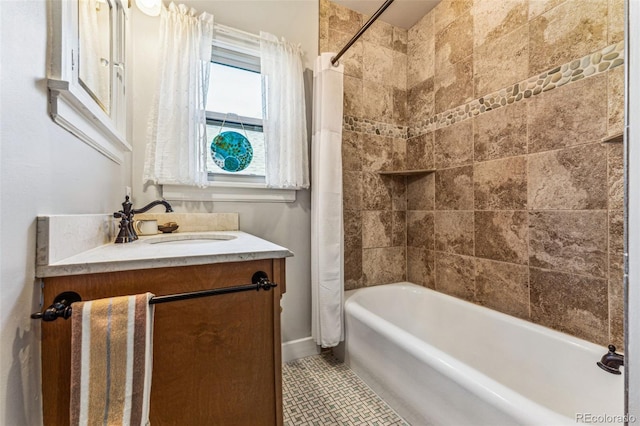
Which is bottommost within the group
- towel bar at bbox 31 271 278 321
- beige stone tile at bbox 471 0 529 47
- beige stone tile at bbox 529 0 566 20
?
towel bar at bbox 31 271 278 321

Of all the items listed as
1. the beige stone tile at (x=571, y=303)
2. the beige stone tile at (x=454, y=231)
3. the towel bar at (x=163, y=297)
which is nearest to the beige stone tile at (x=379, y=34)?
the beige stone tile at (x=454, y=231)

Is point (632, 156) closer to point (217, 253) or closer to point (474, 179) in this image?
point (217, 253)

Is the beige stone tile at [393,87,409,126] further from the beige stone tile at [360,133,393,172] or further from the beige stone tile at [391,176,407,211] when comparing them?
the beige stone tile at [391,176,407,211]

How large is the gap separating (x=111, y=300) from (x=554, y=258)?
1.82 m

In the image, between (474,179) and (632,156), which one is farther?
(474,179)

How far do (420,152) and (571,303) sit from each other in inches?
51.9

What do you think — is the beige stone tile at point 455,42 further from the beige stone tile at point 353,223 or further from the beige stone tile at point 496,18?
the beige stone tile at point 353,223

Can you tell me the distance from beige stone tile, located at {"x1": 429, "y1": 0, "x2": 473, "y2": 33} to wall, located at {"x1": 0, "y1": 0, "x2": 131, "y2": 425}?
2.18 m

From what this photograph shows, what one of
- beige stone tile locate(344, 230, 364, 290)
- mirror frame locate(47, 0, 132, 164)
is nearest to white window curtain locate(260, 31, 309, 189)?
beige stone tile locate(344, 230, 364, 290)

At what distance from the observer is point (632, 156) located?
327 mm

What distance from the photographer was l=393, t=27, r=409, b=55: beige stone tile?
2.17 meters

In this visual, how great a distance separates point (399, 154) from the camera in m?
2.20

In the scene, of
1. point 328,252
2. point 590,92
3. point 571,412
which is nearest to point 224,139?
point 328,252

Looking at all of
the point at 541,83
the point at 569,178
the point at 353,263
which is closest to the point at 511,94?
the point at 541,83
